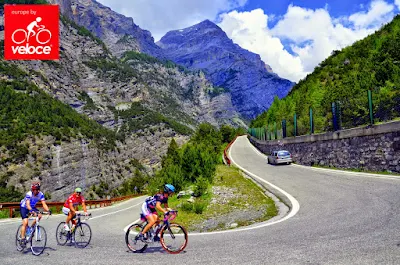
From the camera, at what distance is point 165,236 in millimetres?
7387

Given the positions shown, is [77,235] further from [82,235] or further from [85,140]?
[85,140]

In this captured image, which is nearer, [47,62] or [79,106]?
[47,62]

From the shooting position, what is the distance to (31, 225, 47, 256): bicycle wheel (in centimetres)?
797

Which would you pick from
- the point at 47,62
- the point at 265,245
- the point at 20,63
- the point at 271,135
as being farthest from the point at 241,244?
the point at 47,62

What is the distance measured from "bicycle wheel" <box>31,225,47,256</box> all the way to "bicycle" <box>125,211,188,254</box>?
2.55 metres

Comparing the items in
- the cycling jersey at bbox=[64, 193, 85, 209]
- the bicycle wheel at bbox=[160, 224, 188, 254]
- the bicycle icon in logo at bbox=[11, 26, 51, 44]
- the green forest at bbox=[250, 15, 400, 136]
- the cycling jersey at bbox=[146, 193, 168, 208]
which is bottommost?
the bicycle wheel at bbox=[160, 224, 188, 254]

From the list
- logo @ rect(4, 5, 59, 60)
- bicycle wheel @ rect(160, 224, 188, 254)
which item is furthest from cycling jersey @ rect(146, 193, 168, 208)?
logo @ rect(4, 5, 59, 60)

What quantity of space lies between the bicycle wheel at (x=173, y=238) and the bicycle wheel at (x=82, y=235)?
2735 millimetres

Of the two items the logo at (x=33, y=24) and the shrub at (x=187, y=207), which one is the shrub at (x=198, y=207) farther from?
the logo at (x=33, y=24)

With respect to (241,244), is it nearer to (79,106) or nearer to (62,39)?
(79,106)

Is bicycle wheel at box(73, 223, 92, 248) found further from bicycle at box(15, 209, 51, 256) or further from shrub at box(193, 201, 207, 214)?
shrub at box(193, 201, 207, 214)

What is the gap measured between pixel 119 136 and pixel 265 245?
15241cm

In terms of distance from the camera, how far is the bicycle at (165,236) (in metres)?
7.16

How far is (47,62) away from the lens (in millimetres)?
147750
